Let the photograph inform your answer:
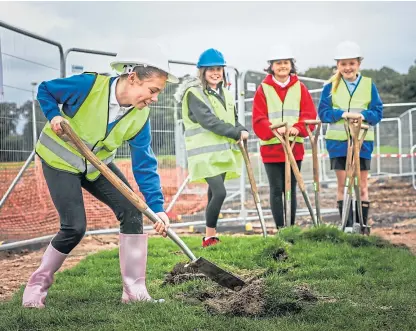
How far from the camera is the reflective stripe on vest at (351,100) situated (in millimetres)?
9102

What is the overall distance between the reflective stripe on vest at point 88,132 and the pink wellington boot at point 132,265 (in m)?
0.56

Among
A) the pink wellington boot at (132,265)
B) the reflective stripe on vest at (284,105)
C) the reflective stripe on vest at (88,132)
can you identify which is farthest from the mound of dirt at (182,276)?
the reflective stripe on vest at (284,105)

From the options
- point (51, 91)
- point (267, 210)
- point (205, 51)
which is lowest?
point (267, 210)

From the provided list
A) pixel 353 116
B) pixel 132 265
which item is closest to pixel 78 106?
pixel 132 265

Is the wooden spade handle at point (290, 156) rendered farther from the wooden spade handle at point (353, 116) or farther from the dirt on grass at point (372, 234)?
the dirt on grass at point (372, 234)

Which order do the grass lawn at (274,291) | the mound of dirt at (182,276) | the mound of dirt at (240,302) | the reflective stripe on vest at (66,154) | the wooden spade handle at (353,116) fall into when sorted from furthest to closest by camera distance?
the wooden spade handle at (353,116), the mound of dirt at (182,276), the reflective stripe on vest at (66,154), the mound of dirt at (240,302), the grass lawn at (274,291)

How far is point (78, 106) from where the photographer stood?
4.99 m

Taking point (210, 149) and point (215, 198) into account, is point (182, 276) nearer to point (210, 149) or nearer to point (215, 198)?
point (215, 198)

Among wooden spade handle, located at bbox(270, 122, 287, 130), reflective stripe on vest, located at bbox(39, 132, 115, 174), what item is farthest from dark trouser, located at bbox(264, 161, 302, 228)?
reflective stripe on vest, located at bbox(39, 132, 115, 174)

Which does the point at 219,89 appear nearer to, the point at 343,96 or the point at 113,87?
the point at 343,96

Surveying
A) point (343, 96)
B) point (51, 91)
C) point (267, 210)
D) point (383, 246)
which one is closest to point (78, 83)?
point (51, 91)

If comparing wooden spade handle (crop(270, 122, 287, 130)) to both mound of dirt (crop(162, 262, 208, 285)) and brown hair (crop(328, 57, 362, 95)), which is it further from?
mound of dirt (crop(162, 262, 208, 285))

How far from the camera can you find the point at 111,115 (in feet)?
16.6

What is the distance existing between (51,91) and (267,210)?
29.4 ft
